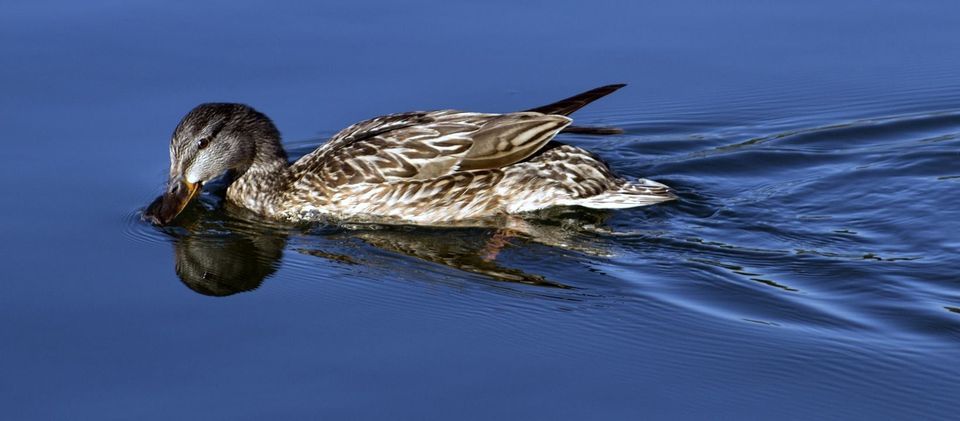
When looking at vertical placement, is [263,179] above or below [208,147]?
below

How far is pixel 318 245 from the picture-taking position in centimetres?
959

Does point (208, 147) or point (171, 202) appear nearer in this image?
point (171, 202)

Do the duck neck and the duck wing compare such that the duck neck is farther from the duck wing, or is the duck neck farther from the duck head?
the duck wing

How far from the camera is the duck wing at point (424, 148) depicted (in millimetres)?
9914

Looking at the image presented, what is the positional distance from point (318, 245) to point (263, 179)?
1.21 m

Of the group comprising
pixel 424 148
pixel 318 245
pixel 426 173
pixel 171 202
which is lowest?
pixel 318 245

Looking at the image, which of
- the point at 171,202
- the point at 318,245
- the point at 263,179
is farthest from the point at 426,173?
the point at 171,202

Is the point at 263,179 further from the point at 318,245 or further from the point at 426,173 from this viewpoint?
the point at 426,173

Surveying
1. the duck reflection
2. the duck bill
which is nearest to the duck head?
the duck bill

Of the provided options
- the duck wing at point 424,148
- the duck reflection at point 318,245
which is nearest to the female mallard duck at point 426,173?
the duck wing at point 424,148

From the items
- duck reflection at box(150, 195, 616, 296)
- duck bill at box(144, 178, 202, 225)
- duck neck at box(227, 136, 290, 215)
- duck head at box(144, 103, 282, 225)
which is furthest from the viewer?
duck neck at box(227, 136, 290, 215)

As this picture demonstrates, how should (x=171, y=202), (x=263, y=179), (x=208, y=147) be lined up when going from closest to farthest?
(x=171, y=202) < (x=208, y=147) < (x=263, y=179)

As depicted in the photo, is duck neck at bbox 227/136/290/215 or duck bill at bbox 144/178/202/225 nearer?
duck bill at bbox 144/178/202/225

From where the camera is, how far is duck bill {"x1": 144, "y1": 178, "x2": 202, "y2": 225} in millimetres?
9867
